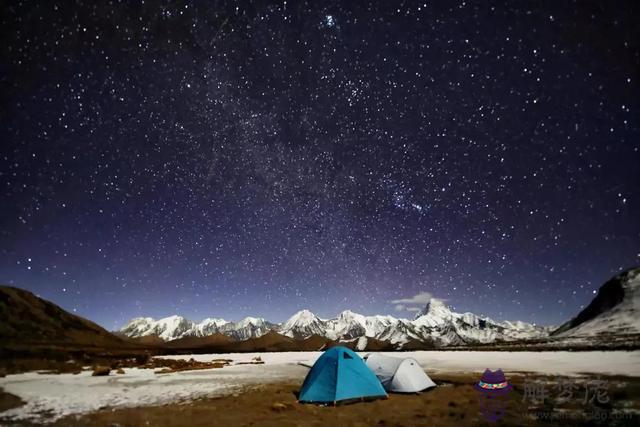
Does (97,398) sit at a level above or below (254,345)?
above

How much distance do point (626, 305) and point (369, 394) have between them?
171m

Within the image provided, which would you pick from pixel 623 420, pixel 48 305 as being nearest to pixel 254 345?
pixel 48 305

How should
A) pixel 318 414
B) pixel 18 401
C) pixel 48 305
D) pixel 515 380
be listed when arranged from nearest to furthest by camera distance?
pixel 318 414 → pixel 18 401 → pixel 515 380 → pixel 48 305

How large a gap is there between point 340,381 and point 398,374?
3285mm

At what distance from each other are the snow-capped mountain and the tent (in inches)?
4792

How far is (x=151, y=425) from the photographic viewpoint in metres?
10.2

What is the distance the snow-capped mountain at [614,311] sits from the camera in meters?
→ 114

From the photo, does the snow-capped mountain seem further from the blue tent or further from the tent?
the blue tent

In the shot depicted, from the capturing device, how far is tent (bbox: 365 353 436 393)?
14375 millimetres

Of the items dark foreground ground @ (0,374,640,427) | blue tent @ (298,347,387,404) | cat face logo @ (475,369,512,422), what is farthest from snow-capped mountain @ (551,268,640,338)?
blue tent @ (298,347,387,404)

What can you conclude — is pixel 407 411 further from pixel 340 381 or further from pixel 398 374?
pixel 398 374

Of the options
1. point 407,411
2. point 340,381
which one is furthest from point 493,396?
point 340,381

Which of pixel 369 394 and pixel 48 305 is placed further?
pixel 48 305

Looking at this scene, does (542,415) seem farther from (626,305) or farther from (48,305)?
(626,305)
